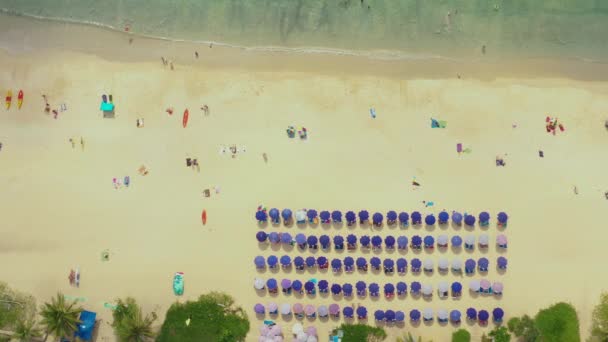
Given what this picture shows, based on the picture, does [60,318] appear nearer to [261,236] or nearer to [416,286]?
[261,236]

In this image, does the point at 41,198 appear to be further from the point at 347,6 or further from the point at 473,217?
the point at 473,217

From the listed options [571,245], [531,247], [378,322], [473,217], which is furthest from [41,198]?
[571,245]

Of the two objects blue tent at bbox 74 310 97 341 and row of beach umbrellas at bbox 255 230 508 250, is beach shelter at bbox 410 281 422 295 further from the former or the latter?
blue tent at bbox 74 310 97 341

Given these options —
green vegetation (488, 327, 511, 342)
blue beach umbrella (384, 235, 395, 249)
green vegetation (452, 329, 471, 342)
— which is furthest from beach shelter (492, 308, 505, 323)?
blue beach umbrella (384, 235, 395, 249)

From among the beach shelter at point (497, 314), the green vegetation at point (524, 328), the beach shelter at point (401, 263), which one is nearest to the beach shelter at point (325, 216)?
the beach shelter at point (401, 263)

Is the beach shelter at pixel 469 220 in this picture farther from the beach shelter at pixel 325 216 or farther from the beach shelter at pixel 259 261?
the beach shelter at pixel 259 261

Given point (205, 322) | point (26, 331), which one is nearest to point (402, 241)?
point (205, 322)
